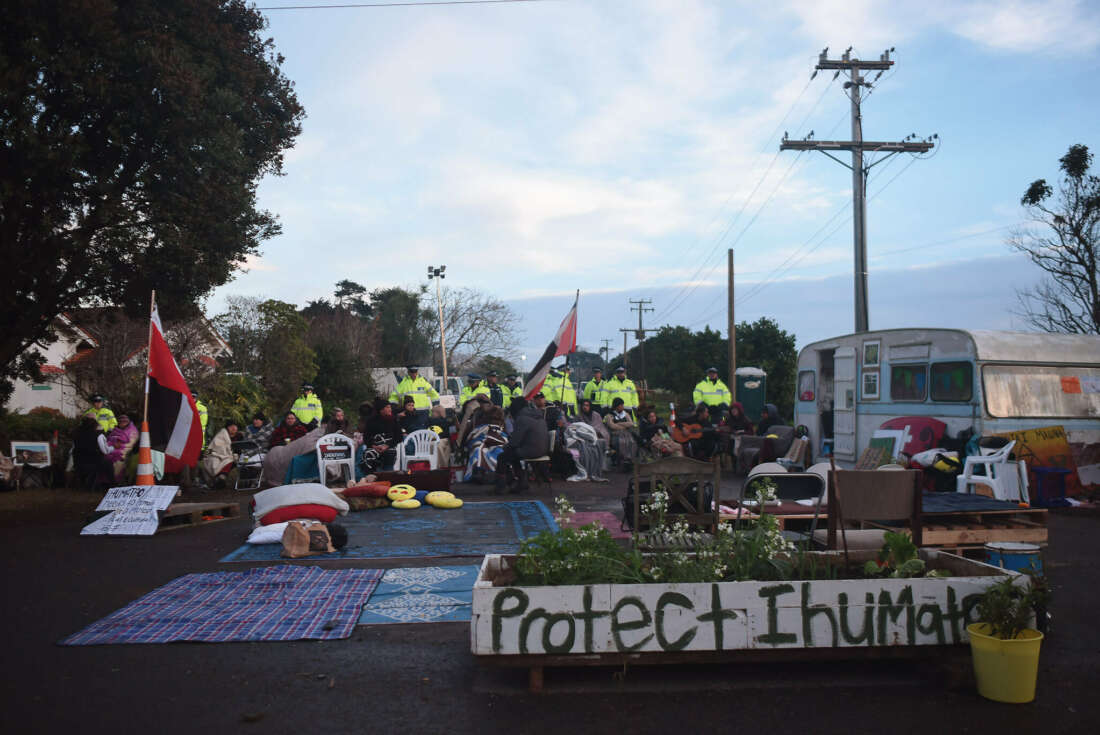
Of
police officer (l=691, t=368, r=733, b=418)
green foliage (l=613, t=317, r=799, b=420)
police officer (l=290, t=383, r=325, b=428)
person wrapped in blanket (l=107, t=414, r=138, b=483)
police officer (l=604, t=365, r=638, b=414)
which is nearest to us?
person wrapped in blanket (l=107, t=414, r=138, b=483)

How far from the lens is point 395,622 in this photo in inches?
219

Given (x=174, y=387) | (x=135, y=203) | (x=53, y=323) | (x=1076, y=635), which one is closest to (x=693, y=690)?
(x=1076, y=635)

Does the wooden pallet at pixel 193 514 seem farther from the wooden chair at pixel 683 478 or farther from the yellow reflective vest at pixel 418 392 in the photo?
the yellow reflective vest at pixel 418 392

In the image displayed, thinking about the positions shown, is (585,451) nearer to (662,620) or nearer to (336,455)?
(336,455)

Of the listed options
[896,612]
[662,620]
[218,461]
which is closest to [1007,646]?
[896,612]

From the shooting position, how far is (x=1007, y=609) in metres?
4.04

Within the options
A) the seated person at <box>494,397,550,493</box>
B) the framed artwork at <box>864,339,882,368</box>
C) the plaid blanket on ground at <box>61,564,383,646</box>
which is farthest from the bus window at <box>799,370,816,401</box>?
the plaid blanket on ground at <box>61,564,383,646</box>

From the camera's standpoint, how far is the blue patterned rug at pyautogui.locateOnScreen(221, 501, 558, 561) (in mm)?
7930

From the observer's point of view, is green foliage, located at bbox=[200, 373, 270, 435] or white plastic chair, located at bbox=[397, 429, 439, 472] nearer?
white plastic chair, located at bbox=[397, 429, 439, 472]

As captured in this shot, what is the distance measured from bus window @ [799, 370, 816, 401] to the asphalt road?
1121cm

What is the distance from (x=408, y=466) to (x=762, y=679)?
9542 millimetres

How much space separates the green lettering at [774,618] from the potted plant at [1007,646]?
93cm

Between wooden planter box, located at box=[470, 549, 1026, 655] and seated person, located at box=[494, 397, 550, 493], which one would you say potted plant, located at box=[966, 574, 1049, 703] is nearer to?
wooden planter box, located at box=[470, 549, 1026, 655]

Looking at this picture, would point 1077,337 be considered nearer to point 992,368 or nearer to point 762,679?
point 992,368
